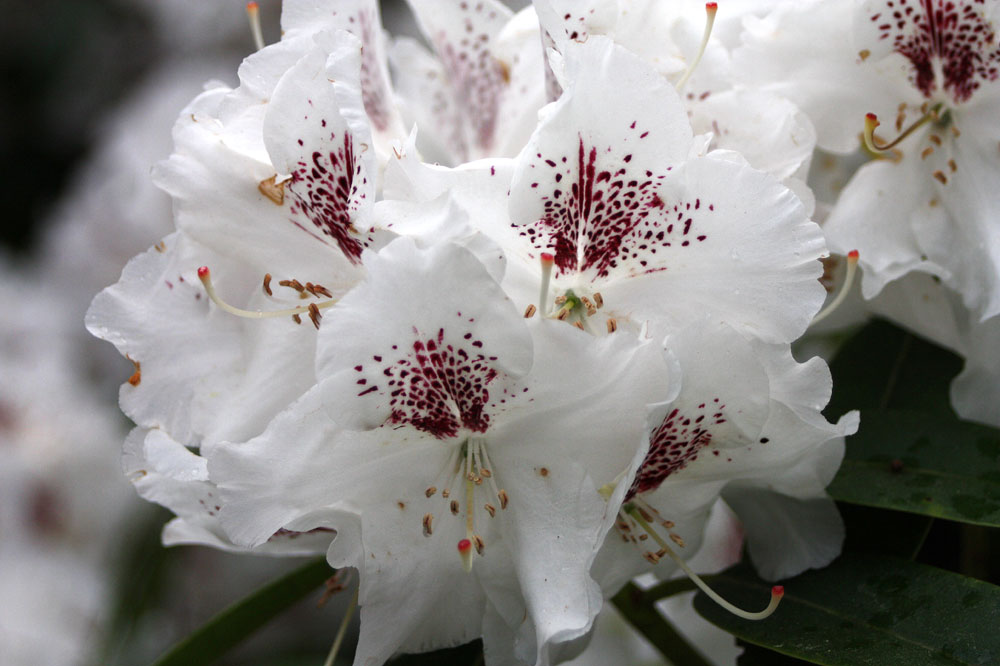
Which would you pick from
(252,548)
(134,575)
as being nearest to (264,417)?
(252,548)

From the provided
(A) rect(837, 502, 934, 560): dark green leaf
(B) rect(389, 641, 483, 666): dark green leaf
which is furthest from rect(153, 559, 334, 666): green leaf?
(A) rect(837, 502, 934, 560): dark green leaf

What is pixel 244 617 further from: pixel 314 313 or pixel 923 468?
pixel 923 468

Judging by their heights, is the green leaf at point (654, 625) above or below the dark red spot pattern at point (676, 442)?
below

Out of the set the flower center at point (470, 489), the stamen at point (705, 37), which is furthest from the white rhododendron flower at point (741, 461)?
the stamen at point (705, 37)

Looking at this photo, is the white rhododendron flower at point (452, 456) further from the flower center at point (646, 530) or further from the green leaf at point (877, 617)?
the green leaf at point (877, 617)

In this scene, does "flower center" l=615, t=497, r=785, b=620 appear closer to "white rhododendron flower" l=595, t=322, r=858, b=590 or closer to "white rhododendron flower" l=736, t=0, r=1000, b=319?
"white rhododendron flower" l=595, t=322, r=858, b=590

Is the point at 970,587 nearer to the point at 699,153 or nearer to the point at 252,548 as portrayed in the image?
the point at 699,153

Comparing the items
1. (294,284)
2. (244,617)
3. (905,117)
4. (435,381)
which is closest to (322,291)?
(294,284)
